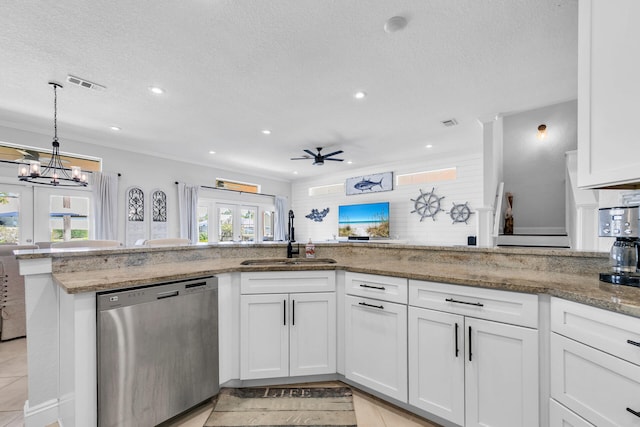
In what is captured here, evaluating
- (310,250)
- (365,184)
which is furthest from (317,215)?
(310,250)

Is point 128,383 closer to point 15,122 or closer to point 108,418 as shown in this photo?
point 108,418

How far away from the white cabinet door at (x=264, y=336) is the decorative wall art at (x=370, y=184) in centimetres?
529

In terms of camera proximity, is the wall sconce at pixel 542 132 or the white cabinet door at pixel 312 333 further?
the wall sconce at pixel 542 132

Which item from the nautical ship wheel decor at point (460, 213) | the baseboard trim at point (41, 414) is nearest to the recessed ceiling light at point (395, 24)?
the baseboard trim at point (41, 414)

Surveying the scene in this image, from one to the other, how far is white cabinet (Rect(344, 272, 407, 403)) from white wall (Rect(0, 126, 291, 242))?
5121 millimetres

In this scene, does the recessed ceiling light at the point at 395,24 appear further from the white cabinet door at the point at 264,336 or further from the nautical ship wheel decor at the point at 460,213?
the nautical ship wheel decor at the point at 460,213

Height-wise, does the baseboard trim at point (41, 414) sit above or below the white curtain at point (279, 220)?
below

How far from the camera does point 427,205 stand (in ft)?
20.5

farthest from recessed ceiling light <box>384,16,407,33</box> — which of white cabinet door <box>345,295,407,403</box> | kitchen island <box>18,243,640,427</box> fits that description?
white cabinet door <box>345,295,407,403</box>

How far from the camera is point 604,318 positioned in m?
1.10

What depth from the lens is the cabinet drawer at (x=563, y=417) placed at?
1.19 metres

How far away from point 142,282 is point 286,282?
3.05ft

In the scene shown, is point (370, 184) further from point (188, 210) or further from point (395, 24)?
point (395, 24)

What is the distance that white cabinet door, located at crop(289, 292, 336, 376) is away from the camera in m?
2.16
